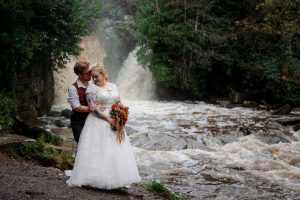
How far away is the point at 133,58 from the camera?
2694 centimetres

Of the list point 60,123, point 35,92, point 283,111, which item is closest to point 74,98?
point 60,123

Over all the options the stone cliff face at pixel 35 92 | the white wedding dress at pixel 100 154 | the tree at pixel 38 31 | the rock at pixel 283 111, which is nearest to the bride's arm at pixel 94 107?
the white wedding dress at pixel 100 154

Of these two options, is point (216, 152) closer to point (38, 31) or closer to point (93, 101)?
point (93, 101)

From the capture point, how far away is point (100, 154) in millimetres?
6133

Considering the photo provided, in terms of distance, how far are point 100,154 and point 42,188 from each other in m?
1.00

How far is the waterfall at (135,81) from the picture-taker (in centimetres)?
2569

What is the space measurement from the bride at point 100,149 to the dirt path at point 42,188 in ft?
0.71

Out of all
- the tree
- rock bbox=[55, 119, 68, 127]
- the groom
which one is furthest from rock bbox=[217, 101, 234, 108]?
the groom

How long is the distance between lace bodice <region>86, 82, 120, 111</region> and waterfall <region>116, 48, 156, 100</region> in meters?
19.0

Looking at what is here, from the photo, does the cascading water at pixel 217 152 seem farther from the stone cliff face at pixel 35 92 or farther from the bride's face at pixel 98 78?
the stone cliff face at pixel 35 92

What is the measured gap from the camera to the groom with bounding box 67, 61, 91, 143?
6238 millimetres

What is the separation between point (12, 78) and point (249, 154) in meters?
8.06

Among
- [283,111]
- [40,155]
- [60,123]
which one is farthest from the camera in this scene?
[283,111]

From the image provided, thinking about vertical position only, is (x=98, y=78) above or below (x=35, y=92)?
above
